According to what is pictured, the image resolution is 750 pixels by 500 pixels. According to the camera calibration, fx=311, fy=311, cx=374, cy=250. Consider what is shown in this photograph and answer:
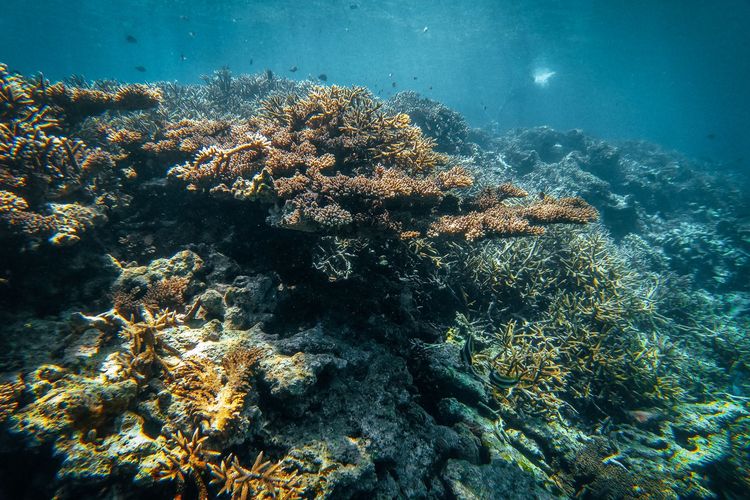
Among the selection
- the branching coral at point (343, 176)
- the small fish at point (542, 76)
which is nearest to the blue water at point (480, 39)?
the small fish at point (542, 76)

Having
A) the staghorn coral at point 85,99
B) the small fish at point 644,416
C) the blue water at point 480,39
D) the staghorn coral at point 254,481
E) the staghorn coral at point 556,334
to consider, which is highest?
the blue water at point 480,39

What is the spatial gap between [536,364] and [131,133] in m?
7.31

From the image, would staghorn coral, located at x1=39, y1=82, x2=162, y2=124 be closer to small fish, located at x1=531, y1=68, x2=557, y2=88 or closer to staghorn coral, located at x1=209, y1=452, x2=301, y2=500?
staghorn coral, located at x1=209, y1=452, x2=301, y2=500

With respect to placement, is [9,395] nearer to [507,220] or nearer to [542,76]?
[507,220]

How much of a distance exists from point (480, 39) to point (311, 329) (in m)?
64.5

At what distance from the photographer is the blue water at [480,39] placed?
37.3 meters

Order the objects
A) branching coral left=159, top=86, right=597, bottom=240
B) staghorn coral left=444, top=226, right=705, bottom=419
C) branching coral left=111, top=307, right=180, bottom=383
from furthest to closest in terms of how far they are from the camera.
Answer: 1. staghorn coral left=444, top=226, right=705, bottom=419
2. branching coral left=159, top=86, right=597, bottom=240
3. branching coral left=111, top=307, right=180, bottom=383

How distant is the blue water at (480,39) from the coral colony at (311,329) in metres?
15.6

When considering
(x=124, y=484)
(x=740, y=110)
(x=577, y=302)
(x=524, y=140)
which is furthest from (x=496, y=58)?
(x=740, y=110)

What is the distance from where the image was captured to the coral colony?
250 centimetres

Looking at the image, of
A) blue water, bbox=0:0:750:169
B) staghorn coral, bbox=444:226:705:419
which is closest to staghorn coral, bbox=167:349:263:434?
staghorn coral, bbox=444:226:705:419

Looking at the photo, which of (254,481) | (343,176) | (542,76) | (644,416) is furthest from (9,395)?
(542,76)

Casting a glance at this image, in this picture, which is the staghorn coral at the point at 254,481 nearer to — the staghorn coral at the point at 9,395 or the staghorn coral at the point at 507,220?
the staghorn coral at the point at 9,395

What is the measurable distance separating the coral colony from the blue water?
51.1 feet
